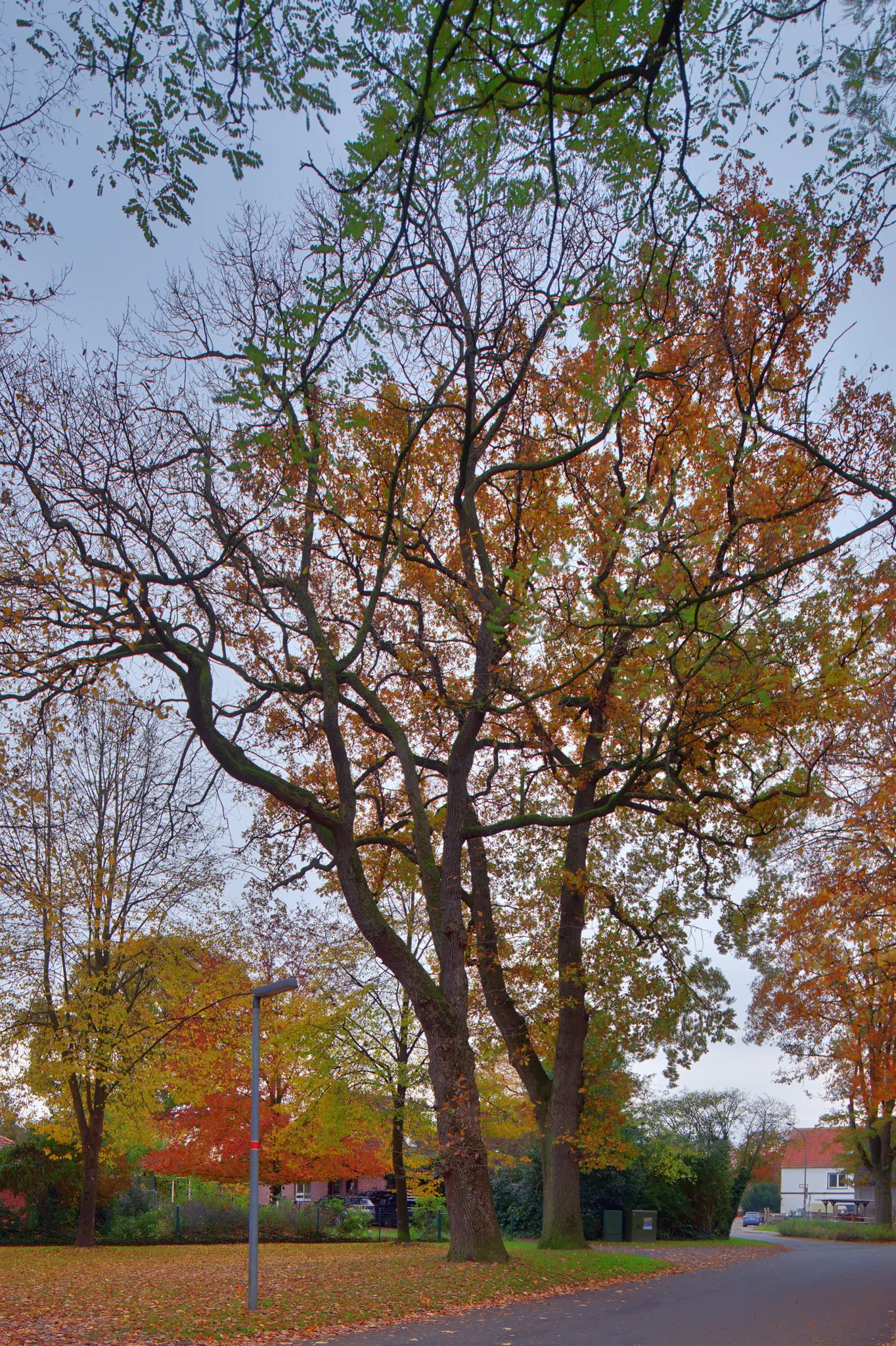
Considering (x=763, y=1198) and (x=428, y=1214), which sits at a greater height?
(x=428, y=1214)

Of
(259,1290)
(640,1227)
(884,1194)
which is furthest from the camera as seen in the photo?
(884,1194)

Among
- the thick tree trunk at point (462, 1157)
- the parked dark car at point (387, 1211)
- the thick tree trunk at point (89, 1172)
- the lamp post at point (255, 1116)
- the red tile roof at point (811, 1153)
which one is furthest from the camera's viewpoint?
the red tile roof at point (811, 1153)

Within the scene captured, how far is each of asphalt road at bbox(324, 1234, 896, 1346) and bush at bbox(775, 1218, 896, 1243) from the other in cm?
2251

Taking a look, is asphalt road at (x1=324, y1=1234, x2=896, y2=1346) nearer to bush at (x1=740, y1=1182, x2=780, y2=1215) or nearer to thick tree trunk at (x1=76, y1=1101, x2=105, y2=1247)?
thick tree trunk at (x1=76, y1=1101, x2=105, y2=1247)

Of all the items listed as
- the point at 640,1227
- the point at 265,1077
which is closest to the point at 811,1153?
the point at 640,1227

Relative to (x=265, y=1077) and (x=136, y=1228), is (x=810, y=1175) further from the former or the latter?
(x=136, y=1228)

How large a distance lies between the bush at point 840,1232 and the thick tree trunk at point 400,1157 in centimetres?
1848

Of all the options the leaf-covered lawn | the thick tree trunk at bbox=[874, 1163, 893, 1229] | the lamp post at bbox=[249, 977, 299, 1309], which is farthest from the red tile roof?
the lamp post at bbox=[249, 977, 299, 1309]

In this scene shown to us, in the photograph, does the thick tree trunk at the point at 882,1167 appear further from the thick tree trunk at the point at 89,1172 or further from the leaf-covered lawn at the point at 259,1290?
the thick tree trunk at the point at 89,1172

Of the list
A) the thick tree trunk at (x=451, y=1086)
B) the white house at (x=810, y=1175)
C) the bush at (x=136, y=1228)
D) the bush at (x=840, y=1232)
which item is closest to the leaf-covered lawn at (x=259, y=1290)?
the thick tree trunk at (x=451, y=1086)

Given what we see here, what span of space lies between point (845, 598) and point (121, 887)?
700 inches

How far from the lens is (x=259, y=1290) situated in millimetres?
11672

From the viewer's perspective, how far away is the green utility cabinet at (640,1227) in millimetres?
27000

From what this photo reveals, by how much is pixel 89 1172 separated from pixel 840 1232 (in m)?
28.8
